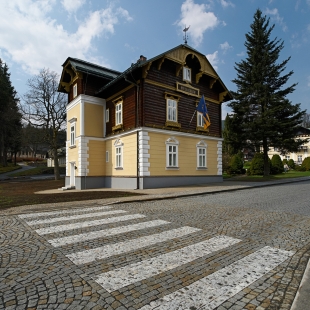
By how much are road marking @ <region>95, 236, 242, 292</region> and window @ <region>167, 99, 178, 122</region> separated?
1525 centimetres

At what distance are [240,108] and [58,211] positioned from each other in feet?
86.3

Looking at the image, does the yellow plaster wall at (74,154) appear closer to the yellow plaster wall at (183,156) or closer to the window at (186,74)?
the yellow plaster wall at (183,156)

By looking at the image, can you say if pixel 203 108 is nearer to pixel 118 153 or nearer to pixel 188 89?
pixel 188 89

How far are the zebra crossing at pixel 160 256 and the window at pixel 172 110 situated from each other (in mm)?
13309

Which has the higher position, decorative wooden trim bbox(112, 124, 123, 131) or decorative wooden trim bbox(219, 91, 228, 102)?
decorative wooden trim bbox(219, 91, 228, 102)

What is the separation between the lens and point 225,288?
10.4 ft

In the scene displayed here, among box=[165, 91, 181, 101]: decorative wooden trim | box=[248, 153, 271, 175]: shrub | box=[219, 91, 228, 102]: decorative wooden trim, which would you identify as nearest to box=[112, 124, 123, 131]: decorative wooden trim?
box=[165, 91, 181, 101]: decorative wooden trim

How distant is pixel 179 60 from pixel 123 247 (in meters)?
18.1

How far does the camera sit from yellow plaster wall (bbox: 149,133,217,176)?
1816 centimetres

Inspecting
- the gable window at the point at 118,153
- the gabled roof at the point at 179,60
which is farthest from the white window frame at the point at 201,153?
the gable window at the point at 118,153

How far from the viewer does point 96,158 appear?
2138 centimetres

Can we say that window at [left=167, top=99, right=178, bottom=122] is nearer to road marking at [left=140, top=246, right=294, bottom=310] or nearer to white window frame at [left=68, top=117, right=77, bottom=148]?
white window frame at [left=68, top=117, right=77, bottom=148]

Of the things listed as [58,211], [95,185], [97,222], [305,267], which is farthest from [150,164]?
[305,267]

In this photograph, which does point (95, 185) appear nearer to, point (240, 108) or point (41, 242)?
point (41, 242)
